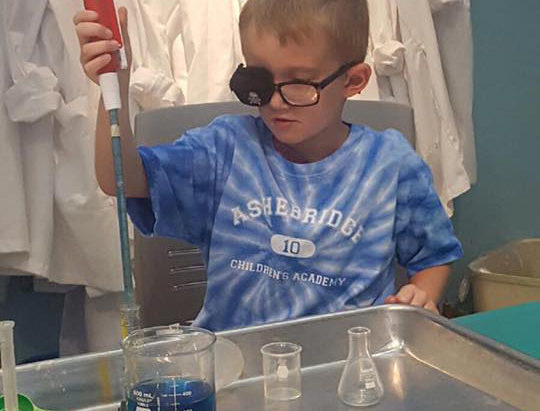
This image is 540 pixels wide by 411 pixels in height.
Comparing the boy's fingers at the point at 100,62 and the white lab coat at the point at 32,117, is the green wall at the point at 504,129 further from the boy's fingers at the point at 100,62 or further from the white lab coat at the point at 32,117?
the boy's fingers at the point at 100,62

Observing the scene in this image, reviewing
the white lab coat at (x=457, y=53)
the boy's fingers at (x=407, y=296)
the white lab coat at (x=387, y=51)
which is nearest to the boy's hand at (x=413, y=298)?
the boy's fingers at (x=407, y=296)

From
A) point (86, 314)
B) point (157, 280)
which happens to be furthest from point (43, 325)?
point (157, 280)

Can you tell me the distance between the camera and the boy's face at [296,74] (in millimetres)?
996

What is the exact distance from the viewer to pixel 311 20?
1010 millimetres

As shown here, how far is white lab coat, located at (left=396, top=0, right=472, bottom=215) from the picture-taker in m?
1.77

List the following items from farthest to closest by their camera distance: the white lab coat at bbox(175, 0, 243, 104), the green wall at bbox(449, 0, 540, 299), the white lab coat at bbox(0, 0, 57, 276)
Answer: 1. the green wall at bbox(449, 0, 540, 299)
2. the white lab coat at bbox(175, 0, 243, 104)
3. the white lab coat at bbox(0, 0, 57, 276)

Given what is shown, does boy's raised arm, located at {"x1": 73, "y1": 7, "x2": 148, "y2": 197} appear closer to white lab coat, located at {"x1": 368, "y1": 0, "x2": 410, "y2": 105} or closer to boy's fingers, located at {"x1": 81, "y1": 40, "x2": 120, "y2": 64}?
boy's fingers, located at {"x1": 81, "y1": 40, "x2": 120, "y2": 64}

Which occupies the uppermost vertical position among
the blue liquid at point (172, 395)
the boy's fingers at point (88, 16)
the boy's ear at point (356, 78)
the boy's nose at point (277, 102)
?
the boy's fingers at point (88, 16)

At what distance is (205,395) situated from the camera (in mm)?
575

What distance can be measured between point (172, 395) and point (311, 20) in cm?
60

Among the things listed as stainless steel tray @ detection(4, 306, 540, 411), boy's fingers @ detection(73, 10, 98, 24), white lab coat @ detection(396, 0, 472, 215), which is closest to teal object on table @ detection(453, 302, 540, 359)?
stainless steel tray @ detection(4, 306, 540, 411)

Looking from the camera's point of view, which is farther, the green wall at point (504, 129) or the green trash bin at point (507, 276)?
the green wall at point (504, 129)

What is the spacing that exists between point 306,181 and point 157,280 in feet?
0.89

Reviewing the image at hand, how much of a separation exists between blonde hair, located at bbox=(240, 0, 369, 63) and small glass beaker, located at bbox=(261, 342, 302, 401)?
43cm
